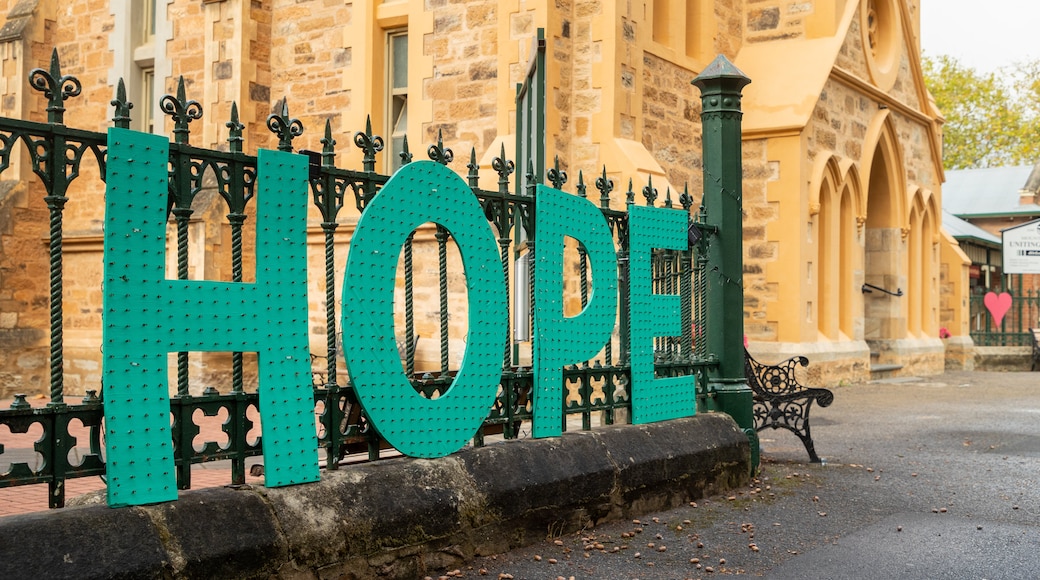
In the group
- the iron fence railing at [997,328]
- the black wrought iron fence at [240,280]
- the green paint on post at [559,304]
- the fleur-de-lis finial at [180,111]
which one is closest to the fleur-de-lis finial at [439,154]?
the black wrought iron fence at [240,280]

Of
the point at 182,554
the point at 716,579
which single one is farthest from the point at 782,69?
the point at 182,554

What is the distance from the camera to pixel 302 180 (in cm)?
456

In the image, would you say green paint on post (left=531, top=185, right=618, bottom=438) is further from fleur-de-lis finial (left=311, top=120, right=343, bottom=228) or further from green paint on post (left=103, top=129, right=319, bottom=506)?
green paint on post (left=103, top=129, right=319, bottom=506)

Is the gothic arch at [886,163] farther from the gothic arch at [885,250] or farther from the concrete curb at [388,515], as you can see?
the concrete curb at [388,515]

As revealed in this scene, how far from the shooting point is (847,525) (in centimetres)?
609

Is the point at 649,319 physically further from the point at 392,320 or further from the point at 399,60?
the point at 399,60

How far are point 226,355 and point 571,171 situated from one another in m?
4.70

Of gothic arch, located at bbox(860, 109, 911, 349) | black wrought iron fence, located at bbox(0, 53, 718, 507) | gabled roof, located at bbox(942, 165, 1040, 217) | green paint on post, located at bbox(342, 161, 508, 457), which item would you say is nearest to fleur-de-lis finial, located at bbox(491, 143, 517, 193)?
black wrought iron fence, located at bbox(0, 53, 718, 507)

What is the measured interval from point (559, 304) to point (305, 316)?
5.94ft

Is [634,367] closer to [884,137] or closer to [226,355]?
[226,355]

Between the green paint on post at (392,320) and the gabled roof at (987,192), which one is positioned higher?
the gabled roof at (987,192)

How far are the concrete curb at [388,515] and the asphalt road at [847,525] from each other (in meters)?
0.13

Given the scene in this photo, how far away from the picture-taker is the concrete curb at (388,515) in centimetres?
355

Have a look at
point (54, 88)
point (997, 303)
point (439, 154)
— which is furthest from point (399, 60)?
point (997, 303)
